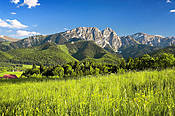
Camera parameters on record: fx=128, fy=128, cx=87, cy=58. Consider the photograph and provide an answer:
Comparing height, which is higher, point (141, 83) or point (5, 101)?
point (141, 83)

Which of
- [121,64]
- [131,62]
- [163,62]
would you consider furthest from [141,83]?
[121,64]

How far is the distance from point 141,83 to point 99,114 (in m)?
2.80

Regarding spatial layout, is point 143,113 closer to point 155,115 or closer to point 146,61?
point 155,115

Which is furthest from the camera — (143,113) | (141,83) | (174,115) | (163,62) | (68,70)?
(68,70)

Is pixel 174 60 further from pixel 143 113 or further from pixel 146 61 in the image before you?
pixel 143 113

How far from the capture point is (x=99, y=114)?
2014 mm

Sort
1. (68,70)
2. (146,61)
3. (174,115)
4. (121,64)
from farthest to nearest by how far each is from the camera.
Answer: (68,70)
(121,64)
(146,61)
(174,115)

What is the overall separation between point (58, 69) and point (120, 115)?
86.1m

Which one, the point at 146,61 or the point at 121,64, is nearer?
the point at 146,61

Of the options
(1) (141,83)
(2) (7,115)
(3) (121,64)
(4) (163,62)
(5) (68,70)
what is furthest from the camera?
(5) (68,70)

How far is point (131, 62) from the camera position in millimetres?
54031

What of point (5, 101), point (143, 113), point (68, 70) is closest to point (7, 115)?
point (5, 101)

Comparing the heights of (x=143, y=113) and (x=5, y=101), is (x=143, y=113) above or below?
above

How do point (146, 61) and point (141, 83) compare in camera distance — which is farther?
point (146, 61)
